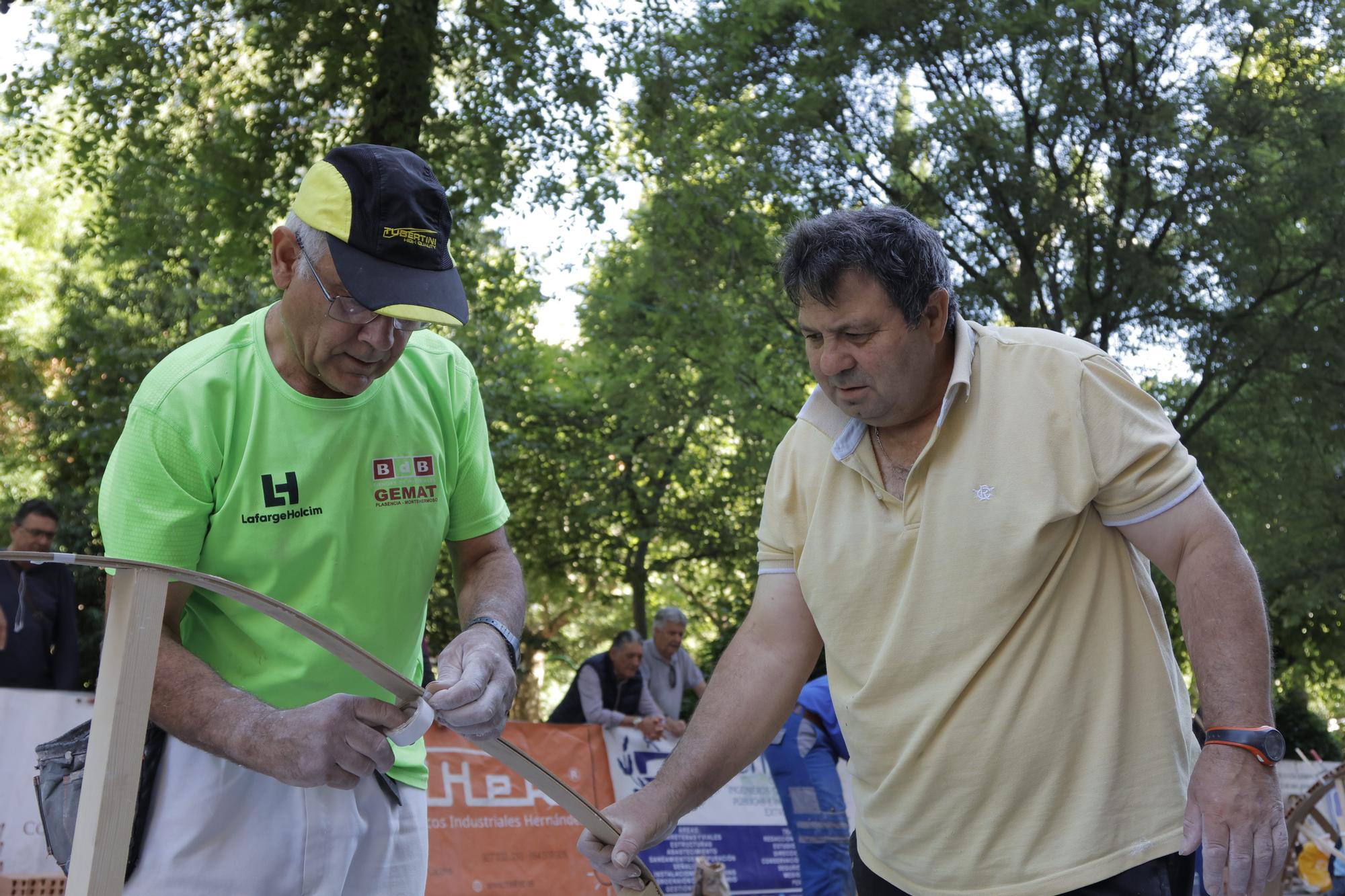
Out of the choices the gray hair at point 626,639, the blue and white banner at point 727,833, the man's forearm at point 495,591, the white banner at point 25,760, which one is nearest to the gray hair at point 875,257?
the man's forearm at point 495,591

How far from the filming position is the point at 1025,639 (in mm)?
2479

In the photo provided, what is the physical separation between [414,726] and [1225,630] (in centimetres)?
156

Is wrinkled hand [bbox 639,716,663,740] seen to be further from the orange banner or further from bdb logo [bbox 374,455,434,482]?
bdb logo [bbox 374,455,434,482]

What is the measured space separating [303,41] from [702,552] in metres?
11.7

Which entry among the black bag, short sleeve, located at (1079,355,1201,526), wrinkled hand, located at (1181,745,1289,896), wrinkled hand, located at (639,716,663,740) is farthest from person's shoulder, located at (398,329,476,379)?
wrinkled hand, located at (639,716,663,740)

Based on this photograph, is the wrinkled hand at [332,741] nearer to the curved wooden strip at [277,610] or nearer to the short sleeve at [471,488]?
the curved wooden strip at [277,610]

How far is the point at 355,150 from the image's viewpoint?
230cm

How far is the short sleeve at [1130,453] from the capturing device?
2438 mm

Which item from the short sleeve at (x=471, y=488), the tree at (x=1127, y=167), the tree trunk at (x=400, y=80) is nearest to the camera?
the short sleeve at (x=471, y=488)

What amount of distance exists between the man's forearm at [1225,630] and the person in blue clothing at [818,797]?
16.3 ft

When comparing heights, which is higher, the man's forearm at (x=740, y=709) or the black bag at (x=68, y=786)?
the man's forearm at (x=740, y=709)

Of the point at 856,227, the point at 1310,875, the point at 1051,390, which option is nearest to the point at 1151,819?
the point at 1051,390

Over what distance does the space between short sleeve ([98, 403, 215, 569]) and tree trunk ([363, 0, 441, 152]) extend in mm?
7944

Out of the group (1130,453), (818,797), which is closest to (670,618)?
(818,797)
